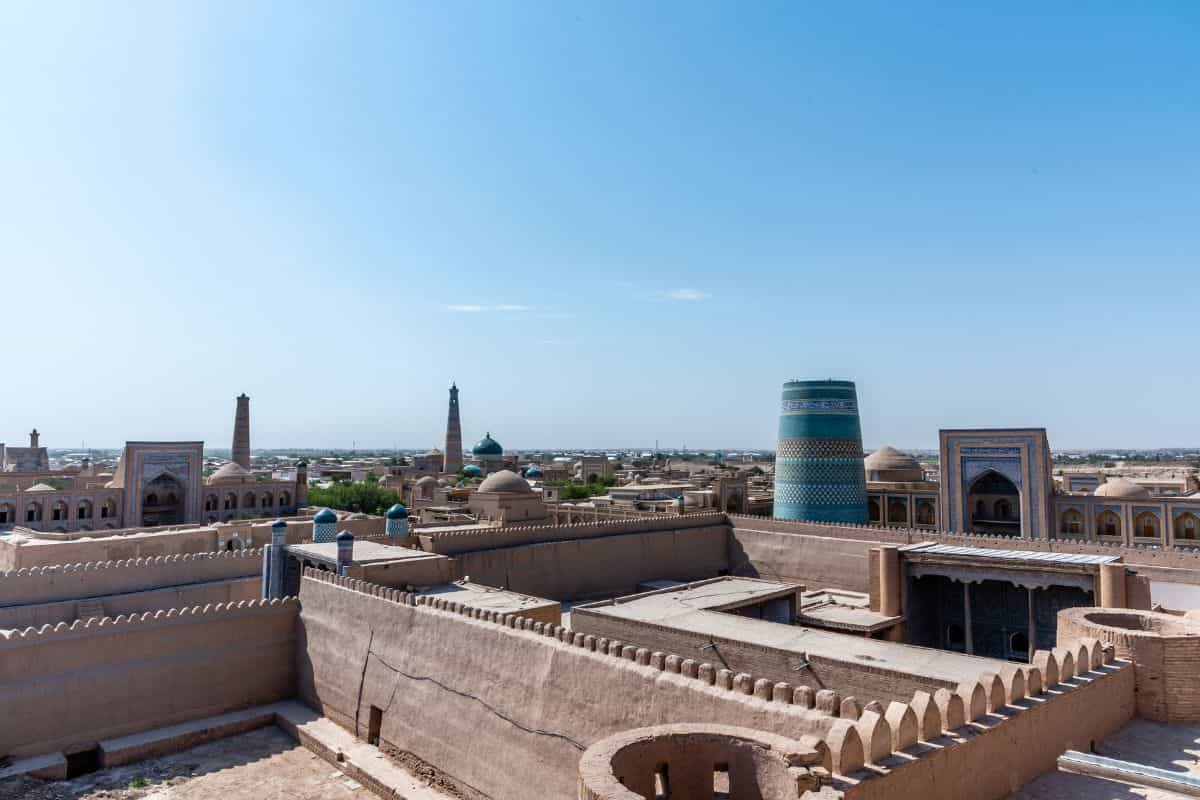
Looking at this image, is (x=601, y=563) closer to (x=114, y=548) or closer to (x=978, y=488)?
(x=114, y=548)

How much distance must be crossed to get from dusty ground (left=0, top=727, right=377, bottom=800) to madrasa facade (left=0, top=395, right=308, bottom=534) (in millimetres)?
17771

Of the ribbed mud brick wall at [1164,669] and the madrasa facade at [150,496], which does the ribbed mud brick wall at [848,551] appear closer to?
the ribbed mud brick wall at [1164,669]

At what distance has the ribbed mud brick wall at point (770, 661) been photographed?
1044cm

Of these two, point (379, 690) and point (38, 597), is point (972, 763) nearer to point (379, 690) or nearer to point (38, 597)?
point (379, 690)

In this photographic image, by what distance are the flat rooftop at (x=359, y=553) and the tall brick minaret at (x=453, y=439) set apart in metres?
46.2

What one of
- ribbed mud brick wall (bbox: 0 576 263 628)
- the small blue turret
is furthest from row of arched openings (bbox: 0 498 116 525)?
the small blue turret

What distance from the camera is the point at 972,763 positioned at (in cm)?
543

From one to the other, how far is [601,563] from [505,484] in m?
7.56

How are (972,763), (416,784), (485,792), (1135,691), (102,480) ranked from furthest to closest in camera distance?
(102,480) < (416,784) < (485,792) < (1135,691) < (972,763)

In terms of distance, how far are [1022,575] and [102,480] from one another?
39756mm

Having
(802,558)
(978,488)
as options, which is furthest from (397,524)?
(978,488)

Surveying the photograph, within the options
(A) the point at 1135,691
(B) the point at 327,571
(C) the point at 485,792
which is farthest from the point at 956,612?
(B) the point at 327,571

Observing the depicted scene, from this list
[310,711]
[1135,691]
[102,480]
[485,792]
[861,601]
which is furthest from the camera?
[102,480]

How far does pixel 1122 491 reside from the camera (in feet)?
84.8
